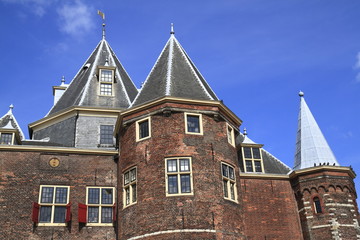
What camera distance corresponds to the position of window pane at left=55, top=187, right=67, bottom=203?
932 inches

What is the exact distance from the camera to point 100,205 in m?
24.0

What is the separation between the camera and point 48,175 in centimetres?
2414

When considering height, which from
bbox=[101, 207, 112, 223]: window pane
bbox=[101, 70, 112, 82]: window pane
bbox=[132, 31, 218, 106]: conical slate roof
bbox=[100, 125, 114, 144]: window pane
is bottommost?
bbox=[101, 207, 112, 223]: window pane

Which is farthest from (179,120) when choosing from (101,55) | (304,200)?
(101,55)

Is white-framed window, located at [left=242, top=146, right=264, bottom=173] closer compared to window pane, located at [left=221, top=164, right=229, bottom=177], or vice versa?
window pane, located at [left=221, top=164, right=229, bottom=177]

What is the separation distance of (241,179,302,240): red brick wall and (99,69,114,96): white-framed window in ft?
36.5

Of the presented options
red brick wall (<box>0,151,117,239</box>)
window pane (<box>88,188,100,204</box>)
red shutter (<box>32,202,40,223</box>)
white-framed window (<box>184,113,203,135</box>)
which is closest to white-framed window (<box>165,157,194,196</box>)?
white-framed window (<box>184,113,203,135</box>)

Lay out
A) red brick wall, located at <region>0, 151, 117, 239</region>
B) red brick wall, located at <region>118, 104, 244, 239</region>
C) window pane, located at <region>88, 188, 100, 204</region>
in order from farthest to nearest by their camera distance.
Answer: window pane, located at <region>88, 188, 100, 204</region>
red brick wall, located at <region>0, 151, 117, 239</region>
red brick wall, located at <region>118, 104, 244, 239</region>

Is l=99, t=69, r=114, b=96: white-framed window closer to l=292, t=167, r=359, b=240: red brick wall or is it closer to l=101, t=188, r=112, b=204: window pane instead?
l=101, t=188, r=112, b=204: window pane

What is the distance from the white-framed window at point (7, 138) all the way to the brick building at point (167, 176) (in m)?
0.06

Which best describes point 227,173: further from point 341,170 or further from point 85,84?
point 85,84

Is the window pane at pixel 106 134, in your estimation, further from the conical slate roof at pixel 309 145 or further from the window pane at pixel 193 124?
the conical slate roof at pixel 309 145

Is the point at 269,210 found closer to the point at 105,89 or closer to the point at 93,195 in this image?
the point at 93,195

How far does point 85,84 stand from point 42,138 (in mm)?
4794
